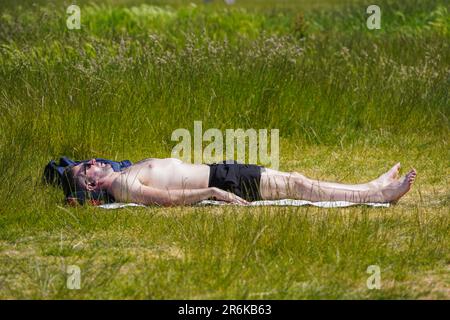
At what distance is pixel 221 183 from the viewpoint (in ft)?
25.9

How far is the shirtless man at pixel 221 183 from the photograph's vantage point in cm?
784

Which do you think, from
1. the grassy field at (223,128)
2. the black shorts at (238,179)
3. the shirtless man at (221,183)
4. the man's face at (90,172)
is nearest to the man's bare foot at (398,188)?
the shirtless man at (221,183)

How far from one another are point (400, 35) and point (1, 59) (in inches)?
215

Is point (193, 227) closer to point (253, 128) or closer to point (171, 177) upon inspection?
point (171, 177)

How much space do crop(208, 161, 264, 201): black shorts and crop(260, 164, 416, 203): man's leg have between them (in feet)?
0.20

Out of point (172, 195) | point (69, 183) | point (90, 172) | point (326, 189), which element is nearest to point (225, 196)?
point (172, 195)

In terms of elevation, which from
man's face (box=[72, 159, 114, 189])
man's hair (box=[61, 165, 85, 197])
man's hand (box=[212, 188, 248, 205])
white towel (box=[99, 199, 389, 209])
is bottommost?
white towel (box=[99, 199, 389, 209])

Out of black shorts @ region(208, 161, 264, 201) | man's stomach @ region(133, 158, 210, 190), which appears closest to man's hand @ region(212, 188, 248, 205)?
black shorts @ region(208, 161, 264, 201)

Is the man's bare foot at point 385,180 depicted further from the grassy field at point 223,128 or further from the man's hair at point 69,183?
the man's hair at point 69,183

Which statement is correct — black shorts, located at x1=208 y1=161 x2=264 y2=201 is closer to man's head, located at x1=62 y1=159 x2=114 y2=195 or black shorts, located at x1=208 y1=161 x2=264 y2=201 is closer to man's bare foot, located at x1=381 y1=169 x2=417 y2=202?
man's head, located at x1=62 y1=159 x2=114 y2=195

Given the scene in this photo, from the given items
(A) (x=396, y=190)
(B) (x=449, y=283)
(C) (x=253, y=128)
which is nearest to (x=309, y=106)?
(C) (x=253, y=128)

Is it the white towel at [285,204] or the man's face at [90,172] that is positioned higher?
the man's face at [90,172]

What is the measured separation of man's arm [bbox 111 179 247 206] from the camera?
25.4ft

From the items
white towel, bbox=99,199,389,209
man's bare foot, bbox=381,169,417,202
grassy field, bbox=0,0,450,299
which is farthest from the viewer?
man's bare foot, bbox=381,169,417,202
